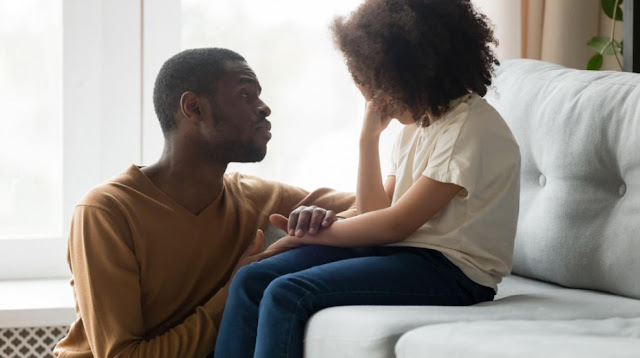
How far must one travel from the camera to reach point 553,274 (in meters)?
1.82

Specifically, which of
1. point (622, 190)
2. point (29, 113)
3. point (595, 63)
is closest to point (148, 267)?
point (622, 190)

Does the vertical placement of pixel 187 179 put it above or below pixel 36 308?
above

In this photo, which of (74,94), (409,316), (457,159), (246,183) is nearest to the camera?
(409,316)

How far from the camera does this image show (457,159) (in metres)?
1.55

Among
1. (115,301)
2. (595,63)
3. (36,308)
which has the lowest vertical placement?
(36,308)

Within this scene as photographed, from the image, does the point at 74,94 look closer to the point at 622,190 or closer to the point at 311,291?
the point at 311,291

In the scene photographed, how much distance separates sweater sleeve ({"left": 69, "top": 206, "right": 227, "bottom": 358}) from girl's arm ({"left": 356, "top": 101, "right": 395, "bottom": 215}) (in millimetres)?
359

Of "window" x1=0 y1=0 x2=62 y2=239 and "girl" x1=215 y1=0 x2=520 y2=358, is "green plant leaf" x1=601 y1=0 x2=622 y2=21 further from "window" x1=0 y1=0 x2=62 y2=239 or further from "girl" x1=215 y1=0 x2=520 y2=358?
"window" x1=0 y1=0 x2=62 y2=239

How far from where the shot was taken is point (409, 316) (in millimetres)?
1365

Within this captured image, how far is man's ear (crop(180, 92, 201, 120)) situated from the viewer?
1.81 metres

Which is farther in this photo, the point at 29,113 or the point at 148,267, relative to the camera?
the point at 29,113

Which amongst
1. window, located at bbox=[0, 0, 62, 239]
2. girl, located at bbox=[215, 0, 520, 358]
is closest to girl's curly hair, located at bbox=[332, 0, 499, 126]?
girl, located at bbox=[215, 0, 520, 358]

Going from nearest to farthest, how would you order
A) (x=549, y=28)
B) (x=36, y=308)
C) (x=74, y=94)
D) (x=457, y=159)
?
(x=457, y=159) → (x=36, y=308) → (x=74, y=94) → (x=549, y=28)

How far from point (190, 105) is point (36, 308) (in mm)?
684
